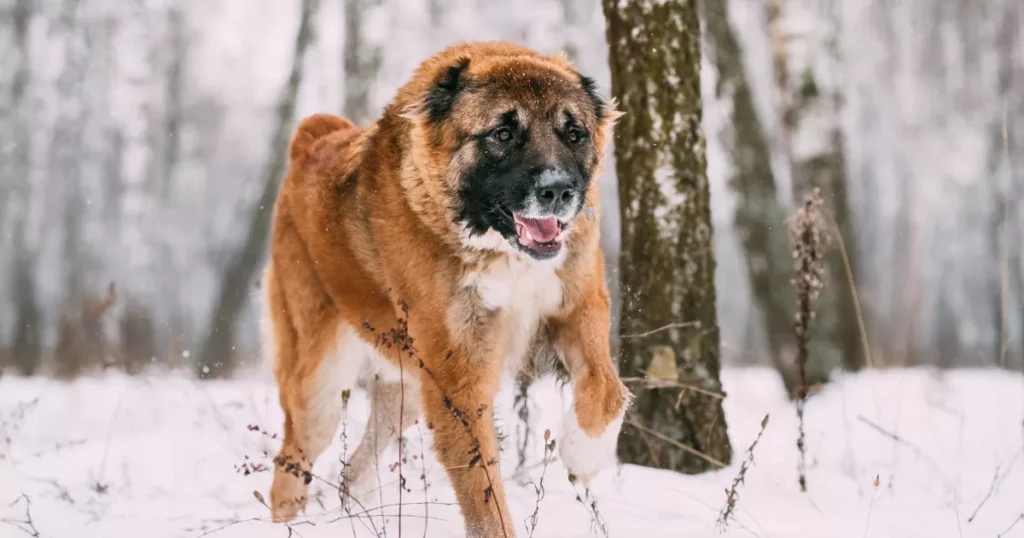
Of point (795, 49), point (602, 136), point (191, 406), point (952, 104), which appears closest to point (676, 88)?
point (602, 136)

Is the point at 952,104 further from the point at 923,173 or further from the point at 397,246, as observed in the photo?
the point at 397,246

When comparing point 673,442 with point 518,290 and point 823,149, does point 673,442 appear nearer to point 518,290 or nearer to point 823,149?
point 518,290

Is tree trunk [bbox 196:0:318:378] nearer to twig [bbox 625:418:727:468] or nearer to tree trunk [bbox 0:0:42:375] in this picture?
tree trunk [bbox 0:0:42:375]

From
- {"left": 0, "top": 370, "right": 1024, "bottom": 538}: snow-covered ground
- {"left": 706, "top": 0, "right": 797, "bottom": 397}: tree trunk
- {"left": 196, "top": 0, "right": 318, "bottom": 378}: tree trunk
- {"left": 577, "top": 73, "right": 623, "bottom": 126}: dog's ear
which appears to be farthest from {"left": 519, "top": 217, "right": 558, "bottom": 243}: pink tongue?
{"left": 196, "top": 0, "right": 318, "bottom": 378}: tree trunk

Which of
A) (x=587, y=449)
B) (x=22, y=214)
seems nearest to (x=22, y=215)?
(x=22, y=214)

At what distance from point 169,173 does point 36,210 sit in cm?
342

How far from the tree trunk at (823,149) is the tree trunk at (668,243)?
11.9 feet

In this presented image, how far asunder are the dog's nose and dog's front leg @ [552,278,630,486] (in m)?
0.50

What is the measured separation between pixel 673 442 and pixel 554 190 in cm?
189

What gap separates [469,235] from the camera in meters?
3.59

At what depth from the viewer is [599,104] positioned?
154 inches

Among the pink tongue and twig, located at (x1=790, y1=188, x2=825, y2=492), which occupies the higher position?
the pink tongue

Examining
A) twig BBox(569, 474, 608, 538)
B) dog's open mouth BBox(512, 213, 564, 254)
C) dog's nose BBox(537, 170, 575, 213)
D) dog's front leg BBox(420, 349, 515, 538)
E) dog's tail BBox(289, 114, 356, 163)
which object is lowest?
twig BBox(569, 474, 608, 538)

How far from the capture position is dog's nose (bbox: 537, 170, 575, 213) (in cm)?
333
